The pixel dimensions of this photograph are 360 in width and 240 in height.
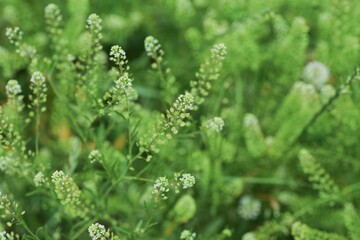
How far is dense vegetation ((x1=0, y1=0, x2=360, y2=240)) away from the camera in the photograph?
1337 millimetres

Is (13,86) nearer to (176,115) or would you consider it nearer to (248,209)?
(176,115)

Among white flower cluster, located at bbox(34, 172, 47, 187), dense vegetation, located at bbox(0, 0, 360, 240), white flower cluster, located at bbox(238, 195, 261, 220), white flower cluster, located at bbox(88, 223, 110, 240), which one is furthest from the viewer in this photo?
white flower cluster, located at bbox(238, 195, 261, 220)

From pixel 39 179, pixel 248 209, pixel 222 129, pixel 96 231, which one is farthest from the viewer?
pixel 248 209

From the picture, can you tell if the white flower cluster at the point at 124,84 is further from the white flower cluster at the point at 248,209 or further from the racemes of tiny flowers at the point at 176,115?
the white flower cluster at the point at 248,209

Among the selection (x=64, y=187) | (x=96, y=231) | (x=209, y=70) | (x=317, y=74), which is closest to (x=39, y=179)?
(x=64, y=187)

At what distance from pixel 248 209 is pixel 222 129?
0.85 feet

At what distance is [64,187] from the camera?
3.46ft

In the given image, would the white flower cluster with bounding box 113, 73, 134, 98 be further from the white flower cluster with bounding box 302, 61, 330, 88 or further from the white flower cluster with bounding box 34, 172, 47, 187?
the white flower cluster with bounding box 302, 61, 330, 88

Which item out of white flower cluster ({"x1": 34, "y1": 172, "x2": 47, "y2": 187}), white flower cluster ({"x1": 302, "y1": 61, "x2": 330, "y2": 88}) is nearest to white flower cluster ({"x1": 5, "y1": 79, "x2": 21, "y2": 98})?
white flower cluster ({"x1": 34, "y1": 172, "x2": 47, "y2": 187})

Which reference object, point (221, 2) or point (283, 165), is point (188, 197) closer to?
point (283, 165)

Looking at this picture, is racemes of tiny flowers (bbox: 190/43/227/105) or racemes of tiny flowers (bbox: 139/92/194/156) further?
racemes of tiny flowers (bbox: 190/43/227/105)

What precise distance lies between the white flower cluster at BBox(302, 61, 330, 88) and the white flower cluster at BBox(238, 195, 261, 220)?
0.34 meters

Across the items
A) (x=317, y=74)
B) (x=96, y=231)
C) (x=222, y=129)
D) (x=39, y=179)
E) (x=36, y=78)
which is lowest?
(x=96, y=231)

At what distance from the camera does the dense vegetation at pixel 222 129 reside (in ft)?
4.39
